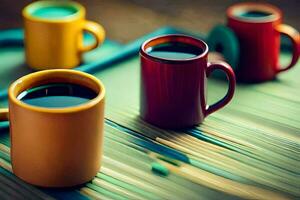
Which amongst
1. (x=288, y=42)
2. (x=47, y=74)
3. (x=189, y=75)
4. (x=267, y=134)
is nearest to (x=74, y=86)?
(x=47, y=74)

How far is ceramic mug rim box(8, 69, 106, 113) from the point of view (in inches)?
20.7

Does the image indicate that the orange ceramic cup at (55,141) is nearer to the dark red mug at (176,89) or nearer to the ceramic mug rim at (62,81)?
the ceramic mug rim at (62,81)

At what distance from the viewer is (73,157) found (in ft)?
1.79

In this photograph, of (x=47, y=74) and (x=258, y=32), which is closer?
(x=47, y=74)

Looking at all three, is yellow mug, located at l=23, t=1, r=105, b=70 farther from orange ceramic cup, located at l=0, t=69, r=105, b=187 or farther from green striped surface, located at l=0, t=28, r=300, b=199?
orange ceramic cup, located at l=0, t=69, r=105, b=187

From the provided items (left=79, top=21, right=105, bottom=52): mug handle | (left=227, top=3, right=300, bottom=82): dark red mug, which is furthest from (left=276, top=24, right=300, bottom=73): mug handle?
(left=79, top=21, right=105, bottom=52): mug handle

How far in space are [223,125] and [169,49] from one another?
12 cm

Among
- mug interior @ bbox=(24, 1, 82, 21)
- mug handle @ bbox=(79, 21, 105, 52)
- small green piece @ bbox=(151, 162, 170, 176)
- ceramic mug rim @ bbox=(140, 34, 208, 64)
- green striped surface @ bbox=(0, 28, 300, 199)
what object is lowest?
green striped surface @ bbox=(0, 28, 300, 199)

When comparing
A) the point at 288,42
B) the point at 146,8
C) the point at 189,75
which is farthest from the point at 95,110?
the point at 146,8

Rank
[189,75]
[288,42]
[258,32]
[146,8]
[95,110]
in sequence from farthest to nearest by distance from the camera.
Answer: [146,8] < [288,42] < [258,32] < [189,75] < [95,110]

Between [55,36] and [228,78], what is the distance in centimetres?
29

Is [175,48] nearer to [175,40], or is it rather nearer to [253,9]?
[175,40]

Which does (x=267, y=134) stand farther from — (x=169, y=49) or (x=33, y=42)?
(x=33, y=42)

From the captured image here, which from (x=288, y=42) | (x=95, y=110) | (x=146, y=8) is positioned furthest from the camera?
(x=146, y=8)
